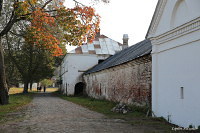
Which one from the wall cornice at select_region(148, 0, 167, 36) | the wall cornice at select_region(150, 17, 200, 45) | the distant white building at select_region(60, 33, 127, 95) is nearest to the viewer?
the wall cornice at select_region(150, 17, 200, 45)

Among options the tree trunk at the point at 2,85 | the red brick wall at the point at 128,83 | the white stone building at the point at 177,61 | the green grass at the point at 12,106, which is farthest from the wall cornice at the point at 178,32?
the tree trunk at the point at 2,85

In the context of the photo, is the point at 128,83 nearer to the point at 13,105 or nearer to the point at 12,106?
the point at 12,106

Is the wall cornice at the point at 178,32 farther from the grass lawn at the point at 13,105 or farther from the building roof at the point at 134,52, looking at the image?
the grass lawn at the point at 13,105

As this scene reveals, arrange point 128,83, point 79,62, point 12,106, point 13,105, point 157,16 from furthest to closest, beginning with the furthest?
point 79,62, point 13,105, point 12,106, point 128,83, point 157,16

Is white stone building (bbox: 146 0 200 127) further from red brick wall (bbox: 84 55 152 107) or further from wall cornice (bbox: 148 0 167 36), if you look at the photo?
red brick wall (bbox: 84 55 152 107)

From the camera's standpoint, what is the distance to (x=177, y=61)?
7.44 metres

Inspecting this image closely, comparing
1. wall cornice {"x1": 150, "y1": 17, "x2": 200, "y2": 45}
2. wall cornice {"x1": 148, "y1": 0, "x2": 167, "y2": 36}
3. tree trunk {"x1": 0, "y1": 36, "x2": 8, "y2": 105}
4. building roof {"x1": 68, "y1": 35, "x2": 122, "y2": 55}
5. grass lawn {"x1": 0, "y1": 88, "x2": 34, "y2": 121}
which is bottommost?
grass lawn {"x1": 0, "y1": 88, "x2": 34, "y2": 121}

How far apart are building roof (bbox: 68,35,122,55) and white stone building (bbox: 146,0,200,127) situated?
2097 centimetres

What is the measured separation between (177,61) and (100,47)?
23.9 metres

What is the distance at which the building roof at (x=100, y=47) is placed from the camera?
2990 cm

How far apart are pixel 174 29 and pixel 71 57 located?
74.8 feet

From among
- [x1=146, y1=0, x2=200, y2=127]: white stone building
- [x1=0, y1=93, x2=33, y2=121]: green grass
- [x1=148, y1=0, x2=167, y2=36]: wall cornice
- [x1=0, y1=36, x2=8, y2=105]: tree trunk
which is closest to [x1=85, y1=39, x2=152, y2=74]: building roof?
[x1=148, y1=0, x2=167, y2=36]: wall cornice

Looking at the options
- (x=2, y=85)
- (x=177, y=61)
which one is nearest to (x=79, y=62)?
(x=2, y=85)

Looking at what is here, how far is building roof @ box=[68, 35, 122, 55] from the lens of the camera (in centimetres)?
2990
